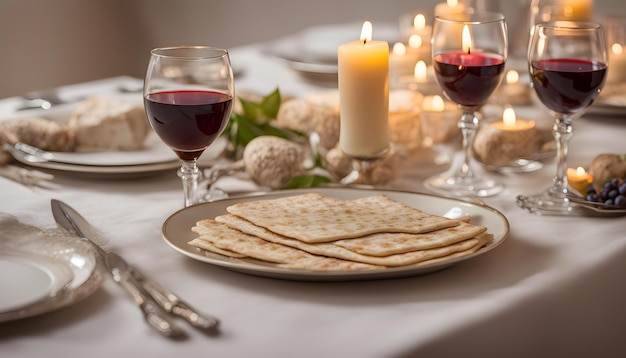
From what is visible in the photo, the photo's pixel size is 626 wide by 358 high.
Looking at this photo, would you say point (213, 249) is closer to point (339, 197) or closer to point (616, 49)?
point (339, 197)

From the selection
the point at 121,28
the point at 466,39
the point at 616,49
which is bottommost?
the point at 121,28

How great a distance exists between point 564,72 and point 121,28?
4238mm

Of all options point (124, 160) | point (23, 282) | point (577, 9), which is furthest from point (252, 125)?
point (577, 9)

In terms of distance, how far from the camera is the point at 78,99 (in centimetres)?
194

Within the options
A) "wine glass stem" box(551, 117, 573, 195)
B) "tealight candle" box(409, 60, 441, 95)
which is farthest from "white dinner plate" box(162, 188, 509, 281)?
"tealight candle" box(409, 60, 441, 95)

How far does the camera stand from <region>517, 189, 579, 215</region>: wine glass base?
4.32 ft

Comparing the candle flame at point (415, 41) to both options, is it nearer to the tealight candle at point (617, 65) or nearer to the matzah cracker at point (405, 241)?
the tealight candle at point (617, 65)

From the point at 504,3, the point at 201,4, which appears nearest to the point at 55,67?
the point at 201,4

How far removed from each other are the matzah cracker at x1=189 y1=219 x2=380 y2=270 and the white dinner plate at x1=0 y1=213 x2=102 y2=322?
15cm

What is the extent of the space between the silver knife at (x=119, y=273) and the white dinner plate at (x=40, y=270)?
0.03 metres

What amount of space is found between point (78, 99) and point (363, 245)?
3.70 ft

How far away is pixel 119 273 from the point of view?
1.02 metres

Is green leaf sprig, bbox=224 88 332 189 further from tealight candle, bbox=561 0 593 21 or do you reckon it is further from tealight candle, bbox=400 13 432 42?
tealight candle, bbox=561 0 593 21

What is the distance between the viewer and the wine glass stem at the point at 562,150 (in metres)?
1.38
